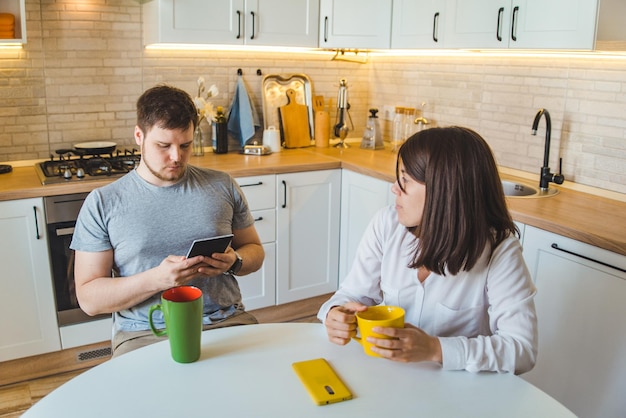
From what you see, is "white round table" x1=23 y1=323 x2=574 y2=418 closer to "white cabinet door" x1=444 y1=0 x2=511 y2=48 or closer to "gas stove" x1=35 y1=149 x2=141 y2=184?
"gas stove" x1=35 y1=149 x2=141 y2=184

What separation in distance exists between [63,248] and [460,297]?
193 cm

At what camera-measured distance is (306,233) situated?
335 cm

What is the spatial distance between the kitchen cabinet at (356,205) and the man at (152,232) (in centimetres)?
131

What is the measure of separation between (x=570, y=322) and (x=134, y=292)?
155 cm

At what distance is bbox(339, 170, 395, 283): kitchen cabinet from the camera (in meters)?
3.09

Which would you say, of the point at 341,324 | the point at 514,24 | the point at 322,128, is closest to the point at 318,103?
the point at 322,128

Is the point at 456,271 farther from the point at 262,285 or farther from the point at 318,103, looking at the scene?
the point at 318,103

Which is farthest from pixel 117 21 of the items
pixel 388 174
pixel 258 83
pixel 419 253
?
pixel 419 253

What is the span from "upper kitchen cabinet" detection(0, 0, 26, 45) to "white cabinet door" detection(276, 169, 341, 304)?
1.36 metres

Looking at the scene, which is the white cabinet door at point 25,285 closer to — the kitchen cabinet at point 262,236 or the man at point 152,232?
the kitchen cabinet at point 262,236

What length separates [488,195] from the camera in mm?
1421

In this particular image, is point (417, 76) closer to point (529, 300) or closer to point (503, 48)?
point (503, 48)

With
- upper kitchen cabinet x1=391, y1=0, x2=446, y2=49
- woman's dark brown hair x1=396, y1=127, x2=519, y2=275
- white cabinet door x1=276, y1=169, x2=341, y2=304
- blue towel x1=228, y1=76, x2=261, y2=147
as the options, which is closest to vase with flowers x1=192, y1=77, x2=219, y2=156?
blue towel x1=228, y1=76, x2=261, y2=147

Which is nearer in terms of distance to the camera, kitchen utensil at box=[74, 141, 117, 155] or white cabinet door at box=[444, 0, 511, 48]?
white cabinet door at box=[444, 0, 511, 48]
